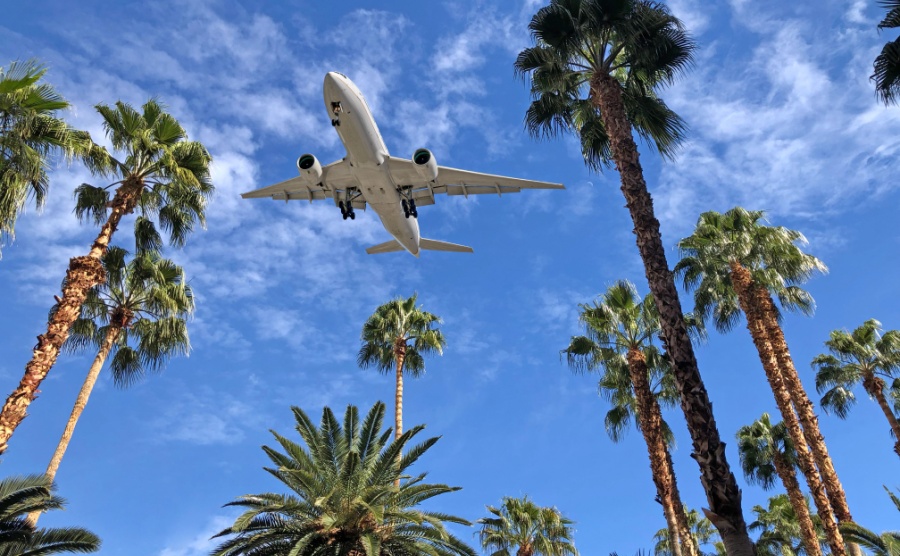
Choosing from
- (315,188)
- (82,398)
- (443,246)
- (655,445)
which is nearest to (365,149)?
(315,188)

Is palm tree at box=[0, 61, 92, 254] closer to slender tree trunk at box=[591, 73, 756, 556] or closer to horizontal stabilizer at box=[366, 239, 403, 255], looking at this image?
slender tree trunk at box=[591, 73, 756, 556]

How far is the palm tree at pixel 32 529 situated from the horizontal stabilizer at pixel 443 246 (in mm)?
21843

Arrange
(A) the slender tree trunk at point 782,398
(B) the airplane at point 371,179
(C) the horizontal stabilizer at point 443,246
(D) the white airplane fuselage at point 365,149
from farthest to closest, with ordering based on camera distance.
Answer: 1. (C) the horizontal stabilizer at point 443,246
2. (B) the airplane at point 371,179
3. (D) the white airplane fuselage at point 365,149
4. (A) the slender tree trunk at point 782,398

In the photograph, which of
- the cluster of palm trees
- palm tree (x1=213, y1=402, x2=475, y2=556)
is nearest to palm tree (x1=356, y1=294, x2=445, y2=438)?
the cluster of palm trees

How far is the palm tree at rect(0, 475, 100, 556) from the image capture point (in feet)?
38.6

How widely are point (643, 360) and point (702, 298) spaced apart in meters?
4.66

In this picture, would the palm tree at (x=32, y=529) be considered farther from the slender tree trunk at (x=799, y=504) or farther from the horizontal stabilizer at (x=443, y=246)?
the slender tree trunk at (x=799, y=504)

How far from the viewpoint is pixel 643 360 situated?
2181cm

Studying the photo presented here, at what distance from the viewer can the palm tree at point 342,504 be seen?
14414 mm

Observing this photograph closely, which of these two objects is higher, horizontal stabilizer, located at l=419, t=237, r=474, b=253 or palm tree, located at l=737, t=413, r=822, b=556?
horizontal stabilizer, located at l=419, t=237, r=474, b=253

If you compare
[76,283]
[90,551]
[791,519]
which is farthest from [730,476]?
[791,519]

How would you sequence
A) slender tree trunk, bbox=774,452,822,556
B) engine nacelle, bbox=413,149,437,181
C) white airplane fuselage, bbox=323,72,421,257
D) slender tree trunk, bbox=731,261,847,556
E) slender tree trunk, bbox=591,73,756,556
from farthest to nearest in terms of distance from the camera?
1. engine nacelle, bbox=413,149,437,181
2. slender tree trunk, bbox=774,452,822,556
3. white airplane fuselage, bbox=323,72,421,257
4. slender tree trunk, bbox=731,261,847,556
5. slender tree trunk, bbox=591,73,756,556

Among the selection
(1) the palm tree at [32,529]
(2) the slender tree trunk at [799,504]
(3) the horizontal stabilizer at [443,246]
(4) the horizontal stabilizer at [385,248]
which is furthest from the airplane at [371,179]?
(2) the slender tree trunk at [799,504]

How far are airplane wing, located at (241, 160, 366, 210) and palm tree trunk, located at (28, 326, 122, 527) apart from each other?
10.3 metres
